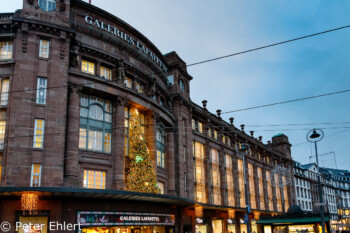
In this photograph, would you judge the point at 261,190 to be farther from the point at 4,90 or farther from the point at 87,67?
the point at 4,90

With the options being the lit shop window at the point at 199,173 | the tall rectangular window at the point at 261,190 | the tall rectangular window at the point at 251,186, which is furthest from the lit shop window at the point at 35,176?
the tall rectangular window at the point at 261,190

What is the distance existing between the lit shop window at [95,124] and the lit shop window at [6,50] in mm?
6741

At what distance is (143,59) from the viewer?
37.8m

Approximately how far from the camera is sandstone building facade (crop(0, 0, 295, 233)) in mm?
25875

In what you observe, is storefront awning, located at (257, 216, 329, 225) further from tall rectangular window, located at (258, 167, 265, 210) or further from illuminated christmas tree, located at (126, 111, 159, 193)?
tall rectangular window, located at (258, 167, 265, 210)

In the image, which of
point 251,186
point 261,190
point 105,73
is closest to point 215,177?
point 251,186

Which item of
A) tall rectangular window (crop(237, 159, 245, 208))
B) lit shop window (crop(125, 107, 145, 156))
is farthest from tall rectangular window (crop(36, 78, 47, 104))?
tall rectangular window (crop(237, 159, 245, 208))

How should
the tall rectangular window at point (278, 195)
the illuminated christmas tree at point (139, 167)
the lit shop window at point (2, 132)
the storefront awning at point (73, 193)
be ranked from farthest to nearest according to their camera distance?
the tall rectangular window at point (278, 195) < the illuminated christmas tree at point (139, 167) < the lit shop window at point (2, 132) < the storefront awning at point (73, 193)

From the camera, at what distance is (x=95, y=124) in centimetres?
3169

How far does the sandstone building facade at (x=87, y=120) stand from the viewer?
2588 cm

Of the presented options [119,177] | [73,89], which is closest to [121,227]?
[119,177]

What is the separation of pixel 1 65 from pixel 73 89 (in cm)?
580

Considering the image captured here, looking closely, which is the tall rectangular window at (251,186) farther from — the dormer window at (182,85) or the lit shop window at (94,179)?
the lit shop window at (94,179)

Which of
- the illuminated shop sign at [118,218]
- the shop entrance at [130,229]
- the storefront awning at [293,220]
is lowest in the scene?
the shop entrance at [130,229]
